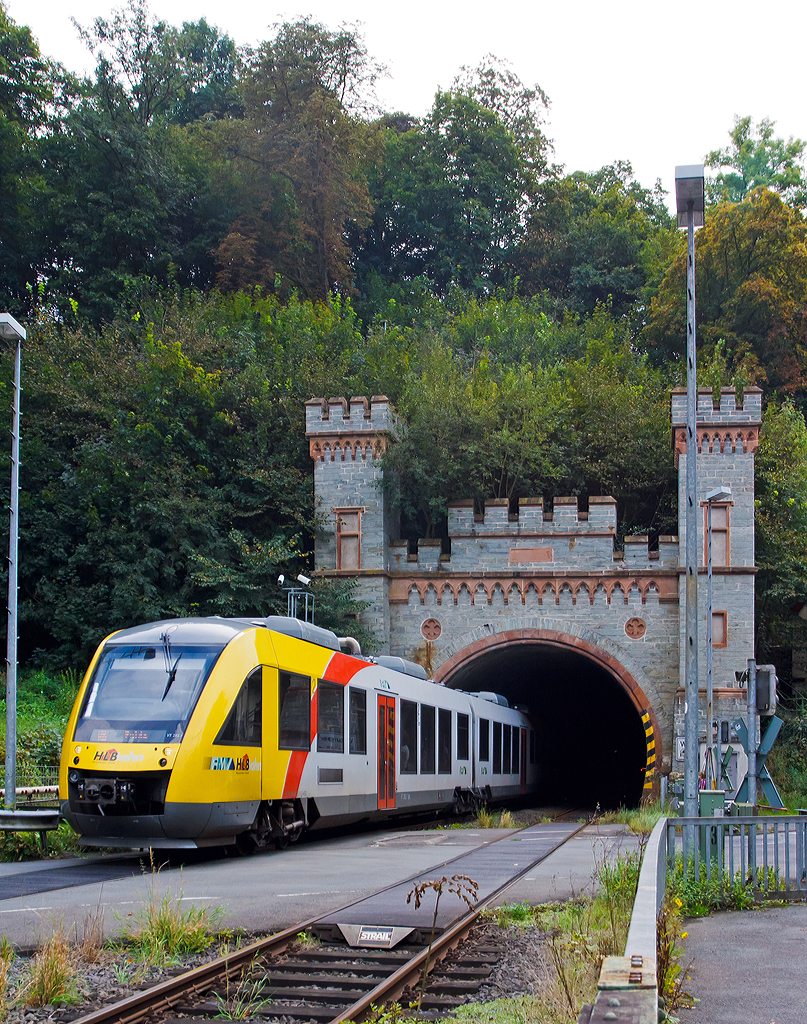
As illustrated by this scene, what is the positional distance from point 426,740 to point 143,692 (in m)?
8.41

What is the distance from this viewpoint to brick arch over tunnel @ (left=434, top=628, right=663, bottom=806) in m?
25.5

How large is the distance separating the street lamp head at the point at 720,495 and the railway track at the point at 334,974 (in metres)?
15.0

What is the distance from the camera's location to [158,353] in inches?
1118

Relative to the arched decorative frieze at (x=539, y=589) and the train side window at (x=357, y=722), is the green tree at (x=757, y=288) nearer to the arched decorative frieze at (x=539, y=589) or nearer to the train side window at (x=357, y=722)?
the arched decorative frieze at (x=539, y=589)

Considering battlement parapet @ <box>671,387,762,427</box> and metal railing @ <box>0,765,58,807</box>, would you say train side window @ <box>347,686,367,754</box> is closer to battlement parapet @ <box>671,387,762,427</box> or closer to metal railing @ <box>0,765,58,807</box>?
metal railing @ <box>0,765,58,807</box>

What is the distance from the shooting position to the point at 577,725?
4097 centimetres

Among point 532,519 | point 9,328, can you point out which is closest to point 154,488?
point 532,519

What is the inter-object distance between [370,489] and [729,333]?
2077 centimetres

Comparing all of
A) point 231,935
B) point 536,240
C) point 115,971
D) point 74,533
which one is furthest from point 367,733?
point 536,240

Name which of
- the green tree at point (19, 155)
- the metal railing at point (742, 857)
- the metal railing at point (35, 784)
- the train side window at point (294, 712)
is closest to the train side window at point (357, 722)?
the train side window at point (294, 712)

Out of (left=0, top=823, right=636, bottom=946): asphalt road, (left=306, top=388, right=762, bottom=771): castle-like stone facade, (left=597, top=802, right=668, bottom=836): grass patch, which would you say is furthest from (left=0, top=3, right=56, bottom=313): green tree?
(left=0, top=823, right=636, bottom=946): asphalt road

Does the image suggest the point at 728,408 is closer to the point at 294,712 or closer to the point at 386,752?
the point at 386,752

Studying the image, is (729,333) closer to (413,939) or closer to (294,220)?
(294,220)

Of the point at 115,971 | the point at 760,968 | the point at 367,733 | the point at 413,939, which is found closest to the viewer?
the point at 115,971
